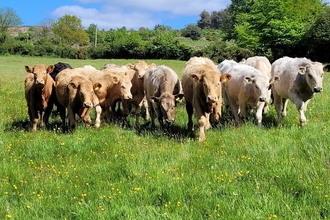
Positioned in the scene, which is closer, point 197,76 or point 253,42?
point 197,76

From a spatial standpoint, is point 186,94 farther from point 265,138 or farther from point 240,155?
point 240,155

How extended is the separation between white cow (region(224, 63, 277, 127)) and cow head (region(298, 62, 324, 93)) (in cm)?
105

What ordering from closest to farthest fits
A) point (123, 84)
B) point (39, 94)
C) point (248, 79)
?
point (248, 79) → point (39, 94) → point (123, 84)

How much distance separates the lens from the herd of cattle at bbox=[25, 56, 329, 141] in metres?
10.3

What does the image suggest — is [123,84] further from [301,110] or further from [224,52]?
[224,52]

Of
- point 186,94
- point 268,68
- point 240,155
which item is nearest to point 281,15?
point 268,68

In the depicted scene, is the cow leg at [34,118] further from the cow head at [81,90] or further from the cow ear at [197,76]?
the cow ear at [197,76]

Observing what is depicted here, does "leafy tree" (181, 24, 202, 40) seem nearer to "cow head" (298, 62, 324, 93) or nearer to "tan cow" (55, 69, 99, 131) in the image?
"tan cow" (55, 69, 99, 131)

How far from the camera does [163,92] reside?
1120 centimetres

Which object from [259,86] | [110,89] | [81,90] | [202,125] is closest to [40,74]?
[81,90]

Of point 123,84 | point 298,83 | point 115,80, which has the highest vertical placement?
point 298,83

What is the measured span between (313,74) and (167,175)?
5685 millimetres

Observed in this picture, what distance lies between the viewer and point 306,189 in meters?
→ 5.46

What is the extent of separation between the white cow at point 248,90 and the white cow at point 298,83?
561 millimetres
